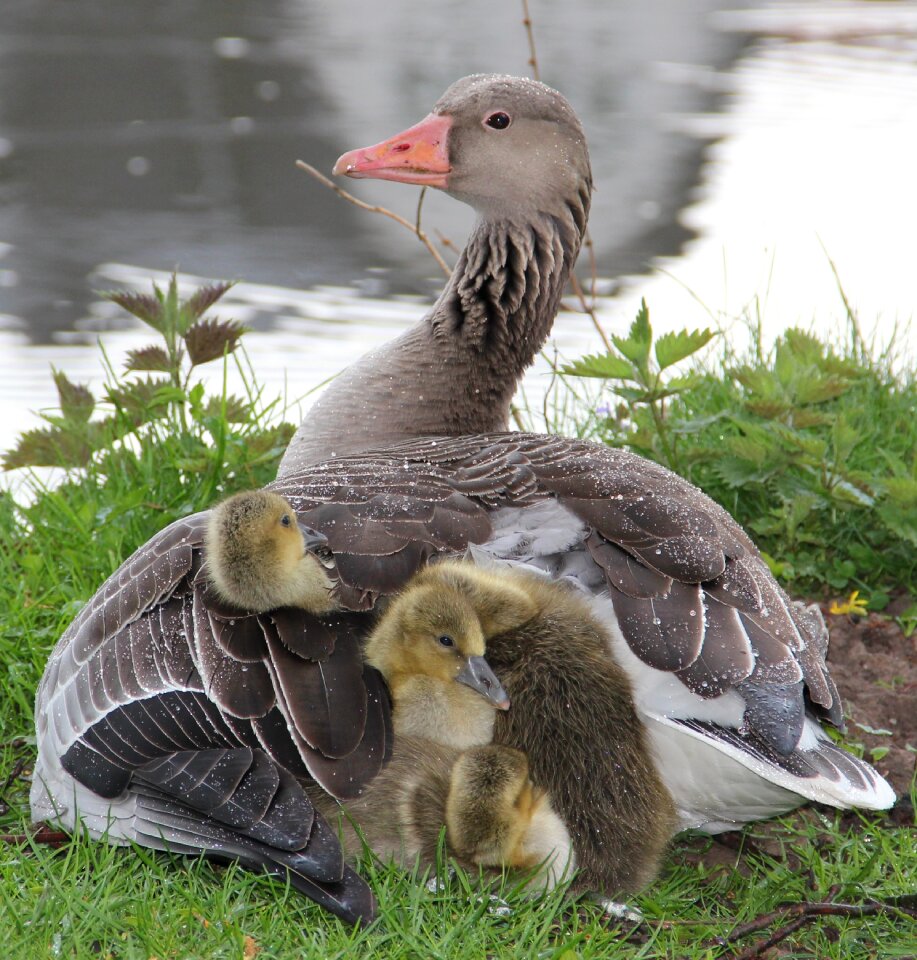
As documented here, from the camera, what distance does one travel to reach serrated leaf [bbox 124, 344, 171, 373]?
16.5 ft

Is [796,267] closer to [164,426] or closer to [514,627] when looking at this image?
[164,426]

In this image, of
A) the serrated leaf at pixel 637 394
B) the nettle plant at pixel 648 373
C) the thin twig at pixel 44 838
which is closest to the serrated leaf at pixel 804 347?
the nettle plant at pixel 648 373

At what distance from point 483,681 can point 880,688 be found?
1756mm

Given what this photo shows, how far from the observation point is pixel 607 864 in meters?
3.10

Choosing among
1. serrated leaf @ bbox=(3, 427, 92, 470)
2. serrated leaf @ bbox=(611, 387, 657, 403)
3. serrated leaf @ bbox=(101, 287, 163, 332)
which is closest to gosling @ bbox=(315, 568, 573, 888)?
serrated leaf @ bbox=(611, 387, 657, 403)

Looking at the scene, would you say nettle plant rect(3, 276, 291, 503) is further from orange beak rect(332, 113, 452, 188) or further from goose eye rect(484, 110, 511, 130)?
goose eye rect(484, 110, 511, 130)

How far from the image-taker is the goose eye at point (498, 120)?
464cm

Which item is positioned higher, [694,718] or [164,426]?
[694,718]

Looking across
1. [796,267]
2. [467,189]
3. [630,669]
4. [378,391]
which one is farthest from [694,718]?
[796,267]

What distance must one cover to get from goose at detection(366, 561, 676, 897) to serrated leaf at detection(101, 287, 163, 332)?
2.24 metres

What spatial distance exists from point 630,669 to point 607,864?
1.45 feet

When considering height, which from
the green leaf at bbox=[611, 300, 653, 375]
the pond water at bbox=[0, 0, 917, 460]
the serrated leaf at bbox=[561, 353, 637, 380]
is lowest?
the pond water at bbox=[0, 0, 917, 460]

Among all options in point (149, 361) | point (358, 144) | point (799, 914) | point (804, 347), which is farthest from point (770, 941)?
point (358, 144)

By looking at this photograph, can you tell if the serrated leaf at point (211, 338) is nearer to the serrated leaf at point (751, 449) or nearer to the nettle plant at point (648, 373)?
the nettle plant at point (648, 373)
